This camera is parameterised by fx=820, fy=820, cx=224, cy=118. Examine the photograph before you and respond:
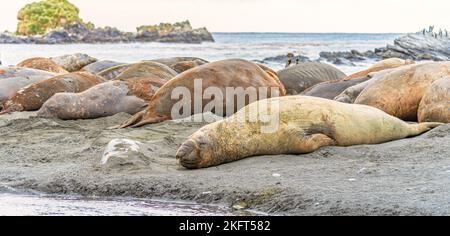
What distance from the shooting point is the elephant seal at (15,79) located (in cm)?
1136

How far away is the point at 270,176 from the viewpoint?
19.3 ft

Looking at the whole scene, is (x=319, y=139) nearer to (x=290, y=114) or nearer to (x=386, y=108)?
(x=290, y=114)

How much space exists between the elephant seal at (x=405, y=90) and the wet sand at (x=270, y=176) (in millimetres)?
1087

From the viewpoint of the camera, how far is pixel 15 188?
6.13 meters

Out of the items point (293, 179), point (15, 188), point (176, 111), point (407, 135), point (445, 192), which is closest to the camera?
point (445, 192)

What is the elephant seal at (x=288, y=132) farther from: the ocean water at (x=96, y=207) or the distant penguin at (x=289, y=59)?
the distant penguin at (x=289, y=59)

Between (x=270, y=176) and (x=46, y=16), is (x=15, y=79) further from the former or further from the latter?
(x=46, y=16)

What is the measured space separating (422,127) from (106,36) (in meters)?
71.9

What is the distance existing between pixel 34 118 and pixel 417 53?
1009 inches

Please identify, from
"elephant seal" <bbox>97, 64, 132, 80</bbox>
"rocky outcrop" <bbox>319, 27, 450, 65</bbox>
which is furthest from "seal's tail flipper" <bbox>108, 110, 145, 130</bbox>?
"rocky outcrop" <bbox>319, 27, 450, 65</bbox>

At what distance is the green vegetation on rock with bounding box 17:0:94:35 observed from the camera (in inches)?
3282

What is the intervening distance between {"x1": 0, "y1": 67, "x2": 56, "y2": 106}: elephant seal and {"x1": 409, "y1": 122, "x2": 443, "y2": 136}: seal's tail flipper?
6103 millimetres

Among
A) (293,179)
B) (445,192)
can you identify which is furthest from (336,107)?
(445,192)

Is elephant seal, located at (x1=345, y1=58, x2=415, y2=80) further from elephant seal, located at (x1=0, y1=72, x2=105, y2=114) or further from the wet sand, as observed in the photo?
the wet sand
